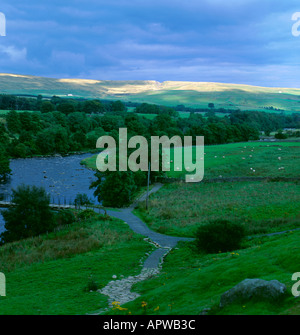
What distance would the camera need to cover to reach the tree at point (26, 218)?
4181cm

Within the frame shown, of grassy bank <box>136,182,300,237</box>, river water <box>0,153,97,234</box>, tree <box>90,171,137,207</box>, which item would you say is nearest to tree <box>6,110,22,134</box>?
river water <box>0,153,97,234</box>

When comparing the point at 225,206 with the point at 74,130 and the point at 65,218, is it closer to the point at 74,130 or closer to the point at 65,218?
the point at 65,218

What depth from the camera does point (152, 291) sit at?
19547mm

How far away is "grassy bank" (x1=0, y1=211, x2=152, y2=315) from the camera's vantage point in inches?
769

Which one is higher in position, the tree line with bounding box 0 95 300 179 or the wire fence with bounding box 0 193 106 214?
the tree line with bounding box 0 95 300 179

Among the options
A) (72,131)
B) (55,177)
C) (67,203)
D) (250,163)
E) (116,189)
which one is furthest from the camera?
(72,131)

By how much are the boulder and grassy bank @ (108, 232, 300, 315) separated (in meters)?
0.25

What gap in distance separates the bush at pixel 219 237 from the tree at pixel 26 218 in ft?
65.5

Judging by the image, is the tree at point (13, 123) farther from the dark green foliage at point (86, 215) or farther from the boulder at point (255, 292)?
the boulder at point (255, 292)

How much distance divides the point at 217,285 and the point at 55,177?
230ft

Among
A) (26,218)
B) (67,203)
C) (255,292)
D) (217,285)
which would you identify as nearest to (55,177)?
(67,203)

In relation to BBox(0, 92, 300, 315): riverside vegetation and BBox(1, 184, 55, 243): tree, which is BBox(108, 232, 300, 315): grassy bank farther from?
BBox(1, 184, 55, 243): tree

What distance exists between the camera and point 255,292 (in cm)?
1335
